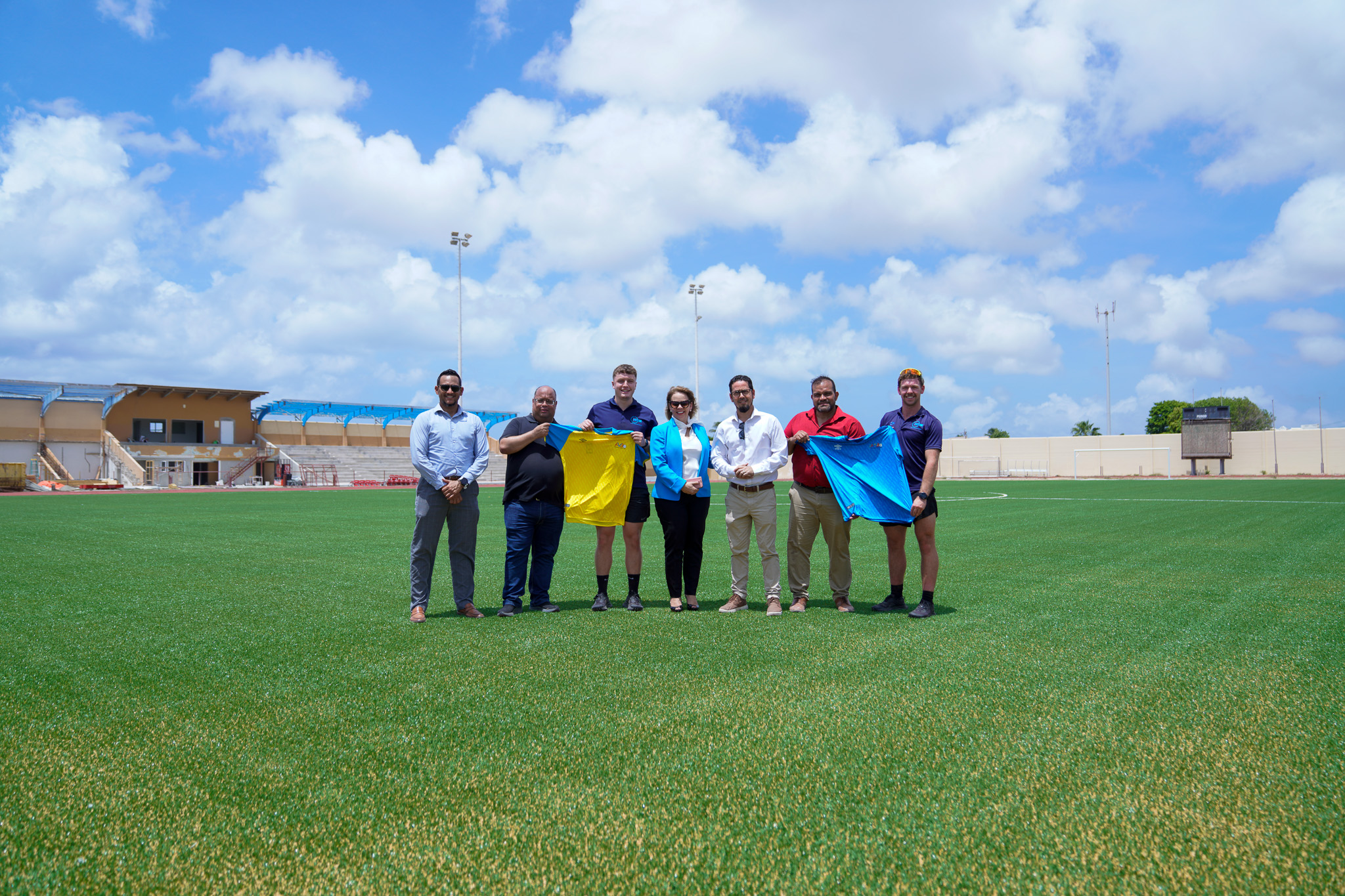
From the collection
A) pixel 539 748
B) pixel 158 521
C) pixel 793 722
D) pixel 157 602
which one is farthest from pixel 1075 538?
pixel 158 521

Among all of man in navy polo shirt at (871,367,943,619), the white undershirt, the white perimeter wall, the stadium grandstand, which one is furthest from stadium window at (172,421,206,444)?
man in navy polo shirt at (871,367,943,619)

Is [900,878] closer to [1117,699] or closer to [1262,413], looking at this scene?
[1117,699]

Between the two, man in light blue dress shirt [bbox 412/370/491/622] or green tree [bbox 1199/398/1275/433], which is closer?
man in light blue dress shirt [bbox 412/370/491/622]

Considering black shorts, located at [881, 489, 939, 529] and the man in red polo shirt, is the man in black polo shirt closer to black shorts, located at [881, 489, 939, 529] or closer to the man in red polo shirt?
the man in red polo shirt

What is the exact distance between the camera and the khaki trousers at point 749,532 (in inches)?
255

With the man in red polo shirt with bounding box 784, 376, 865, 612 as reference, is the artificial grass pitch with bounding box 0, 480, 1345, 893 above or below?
below

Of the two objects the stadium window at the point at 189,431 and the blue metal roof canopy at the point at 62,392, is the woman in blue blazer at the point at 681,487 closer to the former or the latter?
the blue metal roof canopy at the point at 62,392

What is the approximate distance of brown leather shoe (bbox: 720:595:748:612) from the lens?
21.6 feet

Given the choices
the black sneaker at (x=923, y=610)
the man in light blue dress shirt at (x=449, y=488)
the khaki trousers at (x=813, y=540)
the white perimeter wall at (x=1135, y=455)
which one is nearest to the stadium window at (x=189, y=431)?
the white perimeter wall at (x=1135, y=455)

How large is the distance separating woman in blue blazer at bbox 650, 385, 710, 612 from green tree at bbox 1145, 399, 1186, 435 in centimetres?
8993

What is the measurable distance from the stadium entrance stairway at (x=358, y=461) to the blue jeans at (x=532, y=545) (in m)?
52.1

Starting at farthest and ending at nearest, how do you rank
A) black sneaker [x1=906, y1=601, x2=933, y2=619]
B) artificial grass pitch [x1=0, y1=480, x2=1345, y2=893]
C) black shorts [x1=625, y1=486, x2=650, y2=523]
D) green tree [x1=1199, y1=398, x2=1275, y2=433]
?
green tree [x1=1199, y1=398, x2=1275, y2=433] < black shorts [x1=625, y1=486, x2=650, y2=523] < black sneaker [x1=906, y1=601, x2=933, y2=619] < artificial grass pitch [x1=0, y1=480, x2=1345, y2=893]

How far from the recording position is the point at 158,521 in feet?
55.5

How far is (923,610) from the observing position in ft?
20.4
